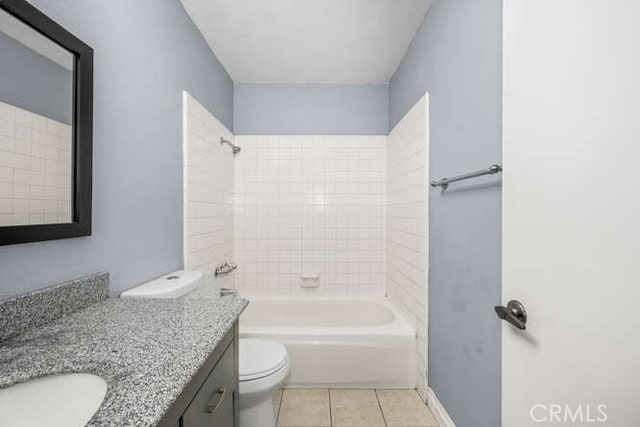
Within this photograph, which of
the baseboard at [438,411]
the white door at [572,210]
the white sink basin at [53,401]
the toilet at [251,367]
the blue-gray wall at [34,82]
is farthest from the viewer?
the baseboard at [438,411]

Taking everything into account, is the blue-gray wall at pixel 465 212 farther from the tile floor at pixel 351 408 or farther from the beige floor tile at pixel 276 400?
the beige floor tile at pixel 276 400

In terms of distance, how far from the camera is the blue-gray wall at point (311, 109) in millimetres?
2996

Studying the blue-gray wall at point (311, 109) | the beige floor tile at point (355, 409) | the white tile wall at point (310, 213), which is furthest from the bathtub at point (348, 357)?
the blue-gray wall at point (311, 109)

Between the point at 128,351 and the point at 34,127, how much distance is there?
0.72 meters

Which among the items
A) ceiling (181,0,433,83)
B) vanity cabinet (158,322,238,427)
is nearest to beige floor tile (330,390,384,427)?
vanity cabinet (158,322,238,427)

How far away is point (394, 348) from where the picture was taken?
208 centimetres

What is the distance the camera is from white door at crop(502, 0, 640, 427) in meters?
0.49

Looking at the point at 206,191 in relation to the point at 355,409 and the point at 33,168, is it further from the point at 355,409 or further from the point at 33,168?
the point at 355,409

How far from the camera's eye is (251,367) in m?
1.48

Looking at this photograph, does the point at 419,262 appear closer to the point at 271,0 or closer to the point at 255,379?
the point at 255,379

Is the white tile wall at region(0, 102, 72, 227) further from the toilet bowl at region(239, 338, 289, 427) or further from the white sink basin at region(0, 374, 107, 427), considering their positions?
the toilet bowl at region(239, 338, 289, 427)

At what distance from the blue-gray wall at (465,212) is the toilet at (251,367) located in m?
0.89

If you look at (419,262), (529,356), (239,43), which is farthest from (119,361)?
(239,43)

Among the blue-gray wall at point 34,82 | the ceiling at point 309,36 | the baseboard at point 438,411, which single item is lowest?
the baseboard at point 438,411
